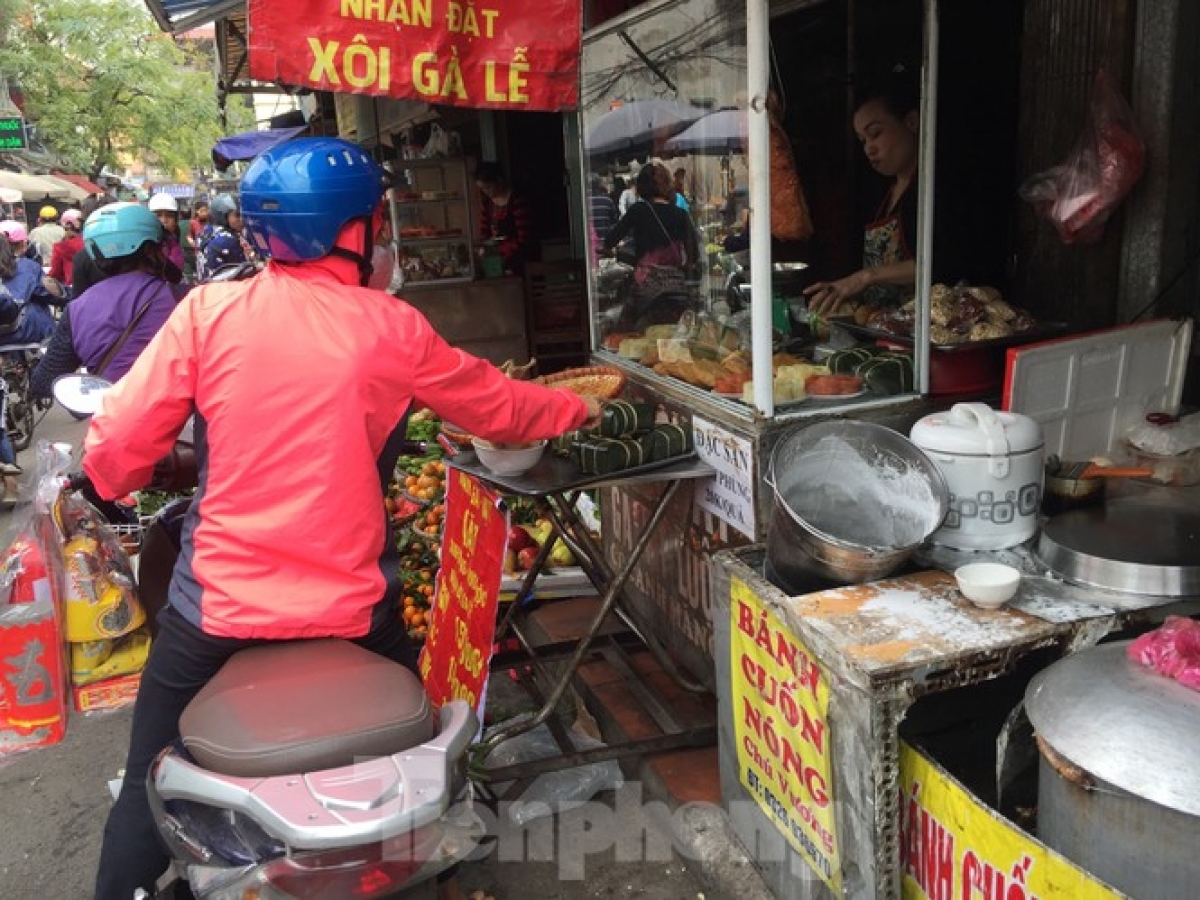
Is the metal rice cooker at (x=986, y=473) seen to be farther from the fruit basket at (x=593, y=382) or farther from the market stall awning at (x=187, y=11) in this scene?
the market stall awning at (x=187, y=11)

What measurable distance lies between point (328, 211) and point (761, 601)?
56.2 inches

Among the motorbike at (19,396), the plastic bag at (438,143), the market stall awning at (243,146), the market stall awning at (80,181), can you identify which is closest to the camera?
the plastic bag at (438,143)

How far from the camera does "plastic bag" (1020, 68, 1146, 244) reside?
3111mm

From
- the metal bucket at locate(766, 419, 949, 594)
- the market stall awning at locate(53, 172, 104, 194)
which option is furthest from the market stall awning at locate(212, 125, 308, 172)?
the market stall awning at locate(53, 172, 104, 194)

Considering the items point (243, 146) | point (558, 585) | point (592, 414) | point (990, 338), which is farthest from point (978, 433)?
point (243, 146)

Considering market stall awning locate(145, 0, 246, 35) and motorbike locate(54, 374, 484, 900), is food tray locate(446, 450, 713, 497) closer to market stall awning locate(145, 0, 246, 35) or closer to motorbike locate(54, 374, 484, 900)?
motorbike locate(54, 374, 484, 900)

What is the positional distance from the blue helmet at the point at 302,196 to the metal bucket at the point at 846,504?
1.31 m

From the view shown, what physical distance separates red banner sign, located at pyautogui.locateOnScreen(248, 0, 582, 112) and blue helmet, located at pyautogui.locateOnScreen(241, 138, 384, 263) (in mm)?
776

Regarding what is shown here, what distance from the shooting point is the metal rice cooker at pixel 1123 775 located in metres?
1.68

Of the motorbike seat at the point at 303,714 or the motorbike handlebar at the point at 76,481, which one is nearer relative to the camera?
the motorbike seat at the point at 303,714

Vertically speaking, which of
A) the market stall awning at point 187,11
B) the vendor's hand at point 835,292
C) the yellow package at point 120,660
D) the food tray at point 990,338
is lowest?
the yellow package at point 120,660

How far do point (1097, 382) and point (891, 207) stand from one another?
3.58 ft

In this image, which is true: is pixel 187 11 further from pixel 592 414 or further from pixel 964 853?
pixel 964 853

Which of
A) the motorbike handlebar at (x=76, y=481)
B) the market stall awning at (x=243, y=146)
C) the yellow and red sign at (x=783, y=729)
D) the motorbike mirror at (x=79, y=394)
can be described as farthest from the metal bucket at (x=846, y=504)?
the market stall awning at (x=243, y=146)
